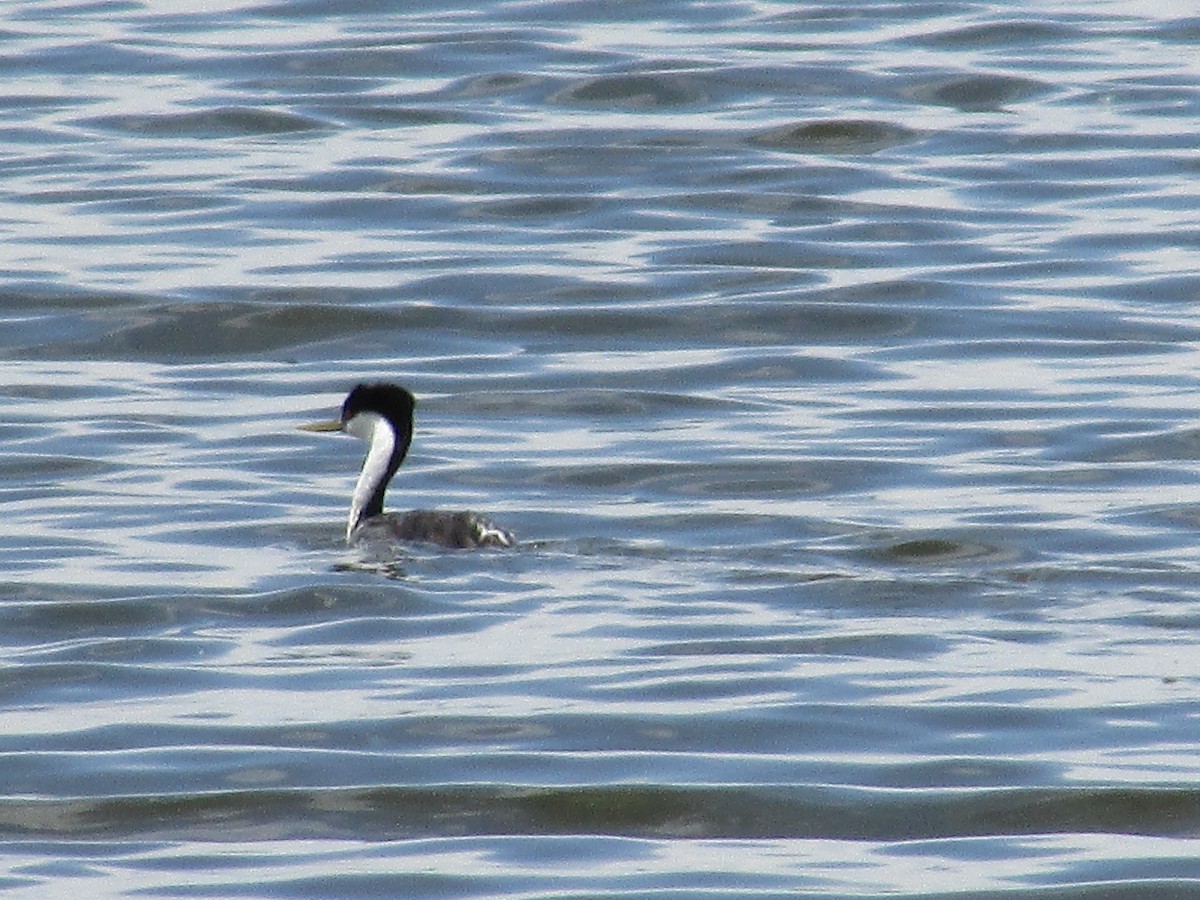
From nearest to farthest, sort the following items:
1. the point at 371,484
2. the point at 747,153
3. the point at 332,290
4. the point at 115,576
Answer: the point at 115,576 < the point at 371,484 < the point at 332,290 < the point at 747,153

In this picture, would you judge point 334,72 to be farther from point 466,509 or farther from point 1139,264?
point 466,509

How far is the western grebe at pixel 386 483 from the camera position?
12820mm

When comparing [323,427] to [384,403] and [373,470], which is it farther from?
[373,470]

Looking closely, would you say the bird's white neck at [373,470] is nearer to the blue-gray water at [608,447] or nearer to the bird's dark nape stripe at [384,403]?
the bird's dark nape stripe at [384,403]

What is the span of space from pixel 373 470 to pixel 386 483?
8 centimetres

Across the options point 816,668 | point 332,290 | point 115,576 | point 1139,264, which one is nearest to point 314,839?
point 816,668

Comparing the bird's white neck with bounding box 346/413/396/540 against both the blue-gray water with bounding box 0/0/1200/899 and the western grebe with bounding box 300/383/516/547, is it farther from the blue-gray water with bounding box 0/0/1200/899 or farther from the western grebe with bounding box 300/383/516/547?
the blue-gray water with bounding box 0/0/1200/899

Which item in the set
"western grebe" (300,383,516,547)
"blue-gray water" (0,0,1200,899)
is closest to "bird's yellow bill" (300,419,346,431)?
"western grebe" (300,383,516,547)

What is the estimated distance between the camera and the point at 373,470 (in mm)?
13680

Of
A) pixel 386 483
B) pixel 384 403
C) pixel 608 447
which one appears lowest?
pixel 608 447

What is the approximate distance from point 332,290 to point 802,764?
9697 millimetres

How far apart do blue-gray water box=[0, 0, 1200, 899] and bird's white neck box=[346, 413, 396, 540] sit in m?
0.17

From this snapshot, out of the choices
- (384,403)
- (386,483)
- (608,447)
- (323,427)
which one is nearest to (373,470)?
(386,483)

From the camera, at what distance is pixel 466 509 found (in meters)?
13.9
